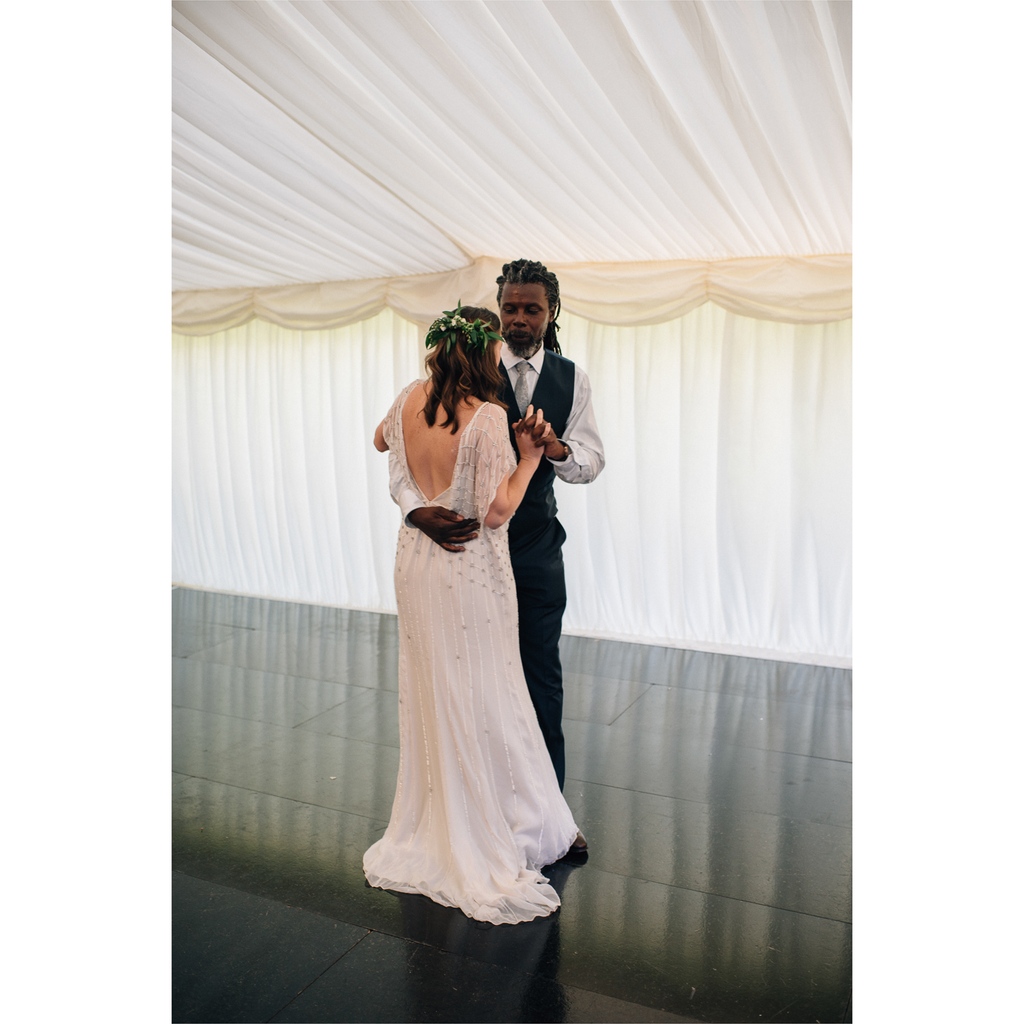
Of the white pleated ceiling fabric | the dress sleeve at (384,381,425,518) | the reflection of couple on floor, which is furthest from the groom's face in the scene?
the white pleated ceiling fabric

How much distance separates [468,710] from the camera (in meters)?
2.58

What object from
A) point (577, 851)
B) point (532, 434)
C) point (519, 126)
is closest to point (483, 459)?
point (532, 434)

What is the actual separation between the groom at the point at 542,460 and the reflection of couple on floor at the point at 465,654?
0.50 ft

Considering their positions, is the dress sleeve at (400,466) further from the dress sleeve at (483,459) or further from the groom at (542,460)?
the groom at (542,460)

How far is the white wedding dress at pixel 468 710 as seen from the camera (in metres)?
2.53

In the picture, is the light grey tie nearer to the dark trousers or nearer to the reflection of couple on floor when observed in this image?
the reflection of couple on floor

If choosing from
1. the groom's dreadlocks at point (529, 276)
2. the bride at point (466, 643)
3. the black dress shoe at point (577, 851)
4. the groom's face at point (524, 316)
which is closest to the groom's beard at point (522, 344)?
the groom's face at point (524, 316)

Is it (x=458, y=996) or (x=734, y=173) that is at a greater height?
(x=734, y=173)

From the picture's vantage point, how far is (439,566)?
2570 mm

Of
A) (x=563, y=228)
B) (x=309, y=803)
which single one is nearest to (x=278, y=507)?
(x=563, y=228)

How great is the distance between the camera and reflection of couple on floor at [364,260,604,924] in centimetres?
253

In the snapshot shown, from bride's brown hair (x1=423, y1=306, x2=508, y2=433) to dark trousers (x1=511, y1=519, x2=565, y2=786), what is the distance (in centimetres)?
59
